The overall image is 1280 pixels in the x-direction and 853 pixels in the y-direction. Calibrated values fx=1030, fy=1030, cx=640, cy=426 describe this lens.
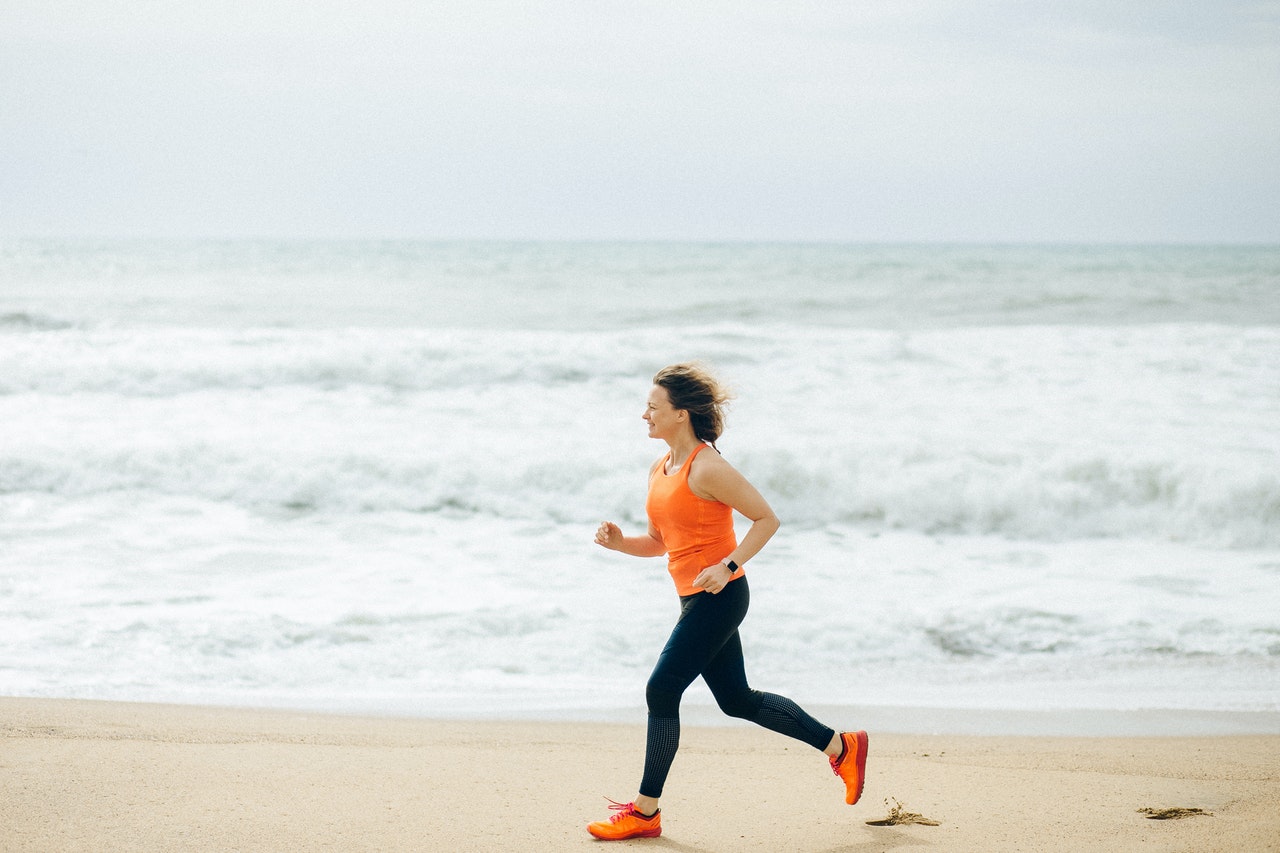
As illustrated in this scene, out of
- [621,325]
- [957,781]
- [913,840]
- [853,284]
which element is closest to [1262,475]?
[957,781]

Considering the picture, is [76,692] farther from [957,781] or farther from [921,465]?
[921,465]

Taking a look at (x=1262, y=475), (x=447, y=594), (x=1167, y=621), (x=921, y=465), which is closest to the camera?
(x=1167, y=621)

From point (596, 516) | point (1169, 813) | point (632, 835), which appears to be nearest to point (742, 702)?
point (632, 835)

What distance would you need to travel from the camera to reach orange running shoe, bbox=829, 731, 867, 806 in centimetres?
372

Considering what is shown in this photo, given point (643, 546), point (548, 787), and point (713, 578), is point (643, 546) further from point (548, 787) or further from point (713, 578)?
point (548, 787)

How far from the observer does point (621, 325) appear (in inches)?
1017

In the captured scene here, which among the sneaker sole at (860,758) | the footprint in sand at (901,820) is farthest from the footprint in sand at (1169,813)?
the sneaker sole at (860,758)

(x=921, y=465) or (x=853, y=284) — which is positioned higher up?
(x=853, y=284)

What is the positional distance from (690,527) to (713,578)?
23cm

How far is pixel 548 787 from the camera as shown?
415cm

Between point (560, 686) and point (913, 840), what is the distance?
2.68 meters

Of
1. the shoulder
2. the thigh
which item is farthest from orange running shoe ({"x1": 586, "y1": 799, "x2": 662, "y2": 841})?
the shoulder

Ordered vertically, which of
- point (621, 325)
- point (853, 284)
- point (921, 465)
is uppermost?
point (853, 284)

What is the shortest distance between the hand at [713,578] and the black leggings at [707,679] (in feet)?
0.47
